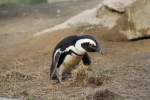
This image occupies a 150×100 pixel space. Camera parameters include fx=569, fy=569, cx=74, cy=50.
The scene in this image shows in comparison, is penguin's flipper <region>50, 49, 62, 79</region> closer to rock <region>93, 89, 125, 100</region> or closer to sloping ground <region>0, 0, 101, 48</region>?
rock <region>93, 89, 125, 100</region>

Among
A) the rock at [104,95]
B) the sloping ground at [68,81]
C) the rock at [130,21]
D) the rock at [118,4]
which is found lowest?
the rock at [104,95]

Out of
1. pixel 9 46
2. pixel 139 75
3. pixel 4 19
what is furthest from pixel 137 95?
pixel 4 19

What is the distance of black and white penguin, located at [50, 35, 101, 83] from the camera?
7.48 m

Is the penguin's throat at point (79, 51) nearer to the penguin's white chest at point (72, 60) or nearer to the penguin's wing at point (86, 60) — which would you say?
the penguin's white chest at point (72, 60)

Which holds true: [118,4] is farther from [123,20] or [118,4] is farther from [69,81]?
[69,81]

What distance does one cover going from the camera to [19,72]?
8.35 meters

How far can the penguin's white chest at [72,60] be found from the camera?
7.59 metres

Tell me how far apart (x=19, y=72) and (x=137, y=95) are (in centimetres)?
228

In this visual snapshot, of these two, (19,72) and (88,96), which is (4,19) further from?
(88,96)

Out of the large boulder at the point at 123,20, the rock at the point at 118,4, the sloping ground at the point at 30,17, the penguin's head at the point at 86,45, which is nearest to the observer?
the penguin's head at the point at 86,45

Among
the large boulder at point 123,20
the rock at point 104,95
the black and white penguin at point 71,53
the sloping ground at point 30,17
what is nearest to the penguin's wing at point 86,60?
the black and white penguin at point 71,53

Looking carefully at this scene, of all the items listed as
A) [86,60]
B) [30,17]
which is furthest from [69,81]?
[30,17]

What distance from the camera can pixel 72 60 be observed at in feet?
25.0

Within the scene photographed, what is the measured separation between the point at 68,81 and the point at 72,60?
31 cm
